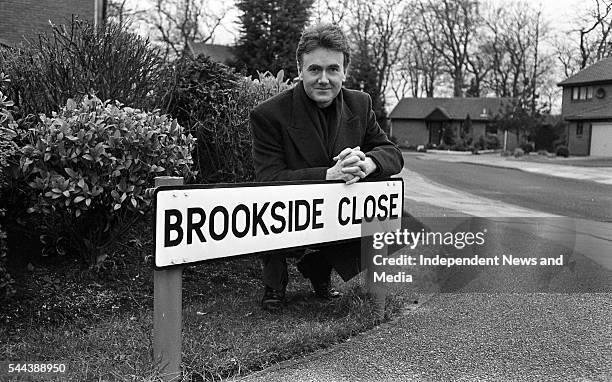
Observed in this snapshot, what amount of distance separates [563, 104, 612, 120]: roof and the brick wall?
3508 centimetres

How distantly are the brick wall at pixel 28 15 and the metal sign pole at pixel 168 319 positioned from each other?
51.5ft

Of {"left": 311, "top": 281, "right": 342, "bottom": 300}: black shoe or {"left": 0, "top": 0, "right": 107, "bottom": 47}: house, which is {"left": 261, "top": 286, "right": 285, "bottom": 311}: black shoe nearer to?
{"left": 311, "top": 281, "right": 342, "bottom": 300}: black shoe

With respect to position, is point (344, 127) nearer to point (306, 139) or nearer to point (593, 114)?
point (306, 139)

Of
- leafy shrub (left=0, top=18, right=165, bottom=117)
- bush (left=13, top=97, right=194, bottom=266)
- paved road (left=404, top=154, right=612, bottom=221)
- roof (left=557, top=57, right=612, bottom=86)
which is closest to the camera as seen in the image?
bush (left=13, top=97, right=194, bottom=266)

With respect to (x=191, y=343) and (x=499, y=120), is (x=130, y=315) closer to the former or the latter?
(x=191, y=343)

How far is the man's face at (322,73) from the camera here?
379 cm

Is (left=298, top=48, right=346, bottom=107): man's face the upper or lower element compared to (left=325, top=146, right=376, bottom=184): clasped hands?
upper

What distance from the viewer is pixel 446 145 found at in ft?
186

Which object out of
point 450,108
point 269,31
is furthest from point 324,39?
point 450,108

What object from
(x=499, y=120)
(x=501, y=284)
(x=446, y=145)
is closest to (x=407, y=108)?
(x=446, y=145)

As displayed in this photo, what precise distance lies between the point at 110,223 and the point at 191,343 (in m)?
1.54

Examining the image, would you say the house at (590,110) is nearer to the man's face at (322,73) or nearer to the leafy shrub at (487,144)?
the leafy shrub at (487,144)

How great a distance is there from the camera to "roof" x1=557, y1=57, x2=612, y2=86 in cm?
4378

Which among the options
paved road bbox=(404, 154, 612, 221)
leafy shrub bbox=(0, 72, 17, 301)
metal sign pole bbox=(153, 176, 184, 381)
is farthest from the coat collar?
paved road bbox=(404, 154, 612, 221)
